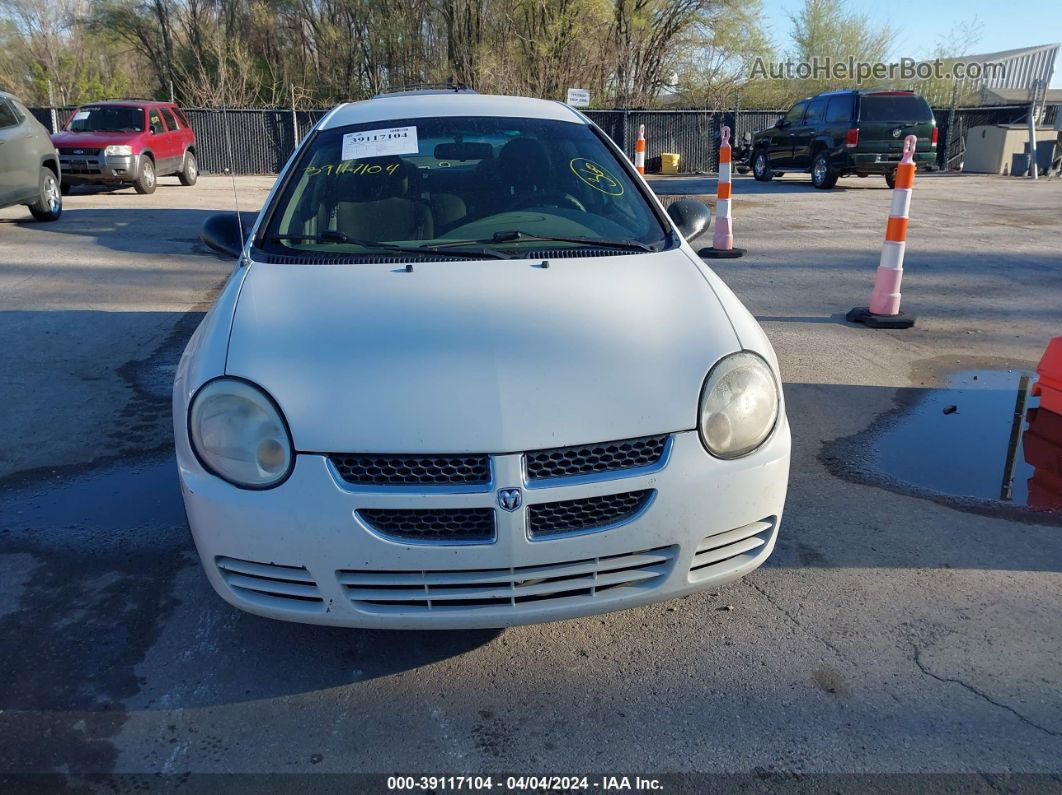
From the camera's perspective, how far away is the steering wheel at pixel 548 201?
149 inches

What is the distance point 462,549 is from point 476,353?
592mm

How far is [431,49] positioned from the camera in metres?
31.0

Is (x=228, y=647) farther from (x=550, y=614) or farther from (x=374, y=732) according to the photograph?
(x=550, y=614)

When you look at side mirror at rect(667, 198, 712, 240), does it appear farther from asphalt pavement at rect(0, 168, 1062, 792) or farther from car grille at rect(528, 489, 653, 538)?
car grille at rect(528, 489, 653, 538)

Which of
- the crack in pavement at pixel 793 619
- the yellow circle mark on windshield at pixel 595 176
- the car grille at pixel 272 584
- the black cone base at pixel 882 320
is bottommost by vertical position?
the crack in pavement at pixel 793 619

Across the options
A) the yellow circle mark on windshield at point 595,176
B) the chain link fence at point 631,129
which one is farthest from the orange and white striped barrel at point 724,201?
the chain link fence at point 631,129

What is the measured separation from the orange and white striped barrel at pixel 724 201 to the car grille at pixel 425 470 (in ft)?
23.5

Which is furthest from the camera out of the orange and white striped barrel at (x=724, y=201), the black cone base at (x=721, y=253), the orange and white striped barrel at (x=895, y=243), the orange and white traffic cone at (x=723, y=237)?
the black cone base at (x=721, y=253)

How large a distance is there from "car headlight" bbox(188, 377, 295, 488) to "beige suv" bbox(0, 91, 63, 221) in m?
10.1

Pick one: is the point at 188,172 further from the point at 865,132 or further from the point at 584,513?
the point at 584,513

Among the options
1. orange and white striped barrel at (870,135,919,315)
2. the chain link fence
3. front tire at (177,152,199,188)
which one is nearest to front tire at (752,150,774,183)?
the chain link fence

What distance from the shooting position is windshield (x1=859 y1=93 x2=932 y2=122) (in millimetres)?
17031

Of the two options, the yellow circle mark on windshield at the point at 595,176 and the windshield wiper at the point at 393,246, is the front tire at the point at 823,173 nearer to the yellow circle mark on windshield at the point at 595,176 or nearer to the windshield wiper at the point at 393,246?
the yellow circle mark on windshield at the point at 595,176

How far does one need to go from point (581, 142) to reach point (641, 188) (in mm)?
444
